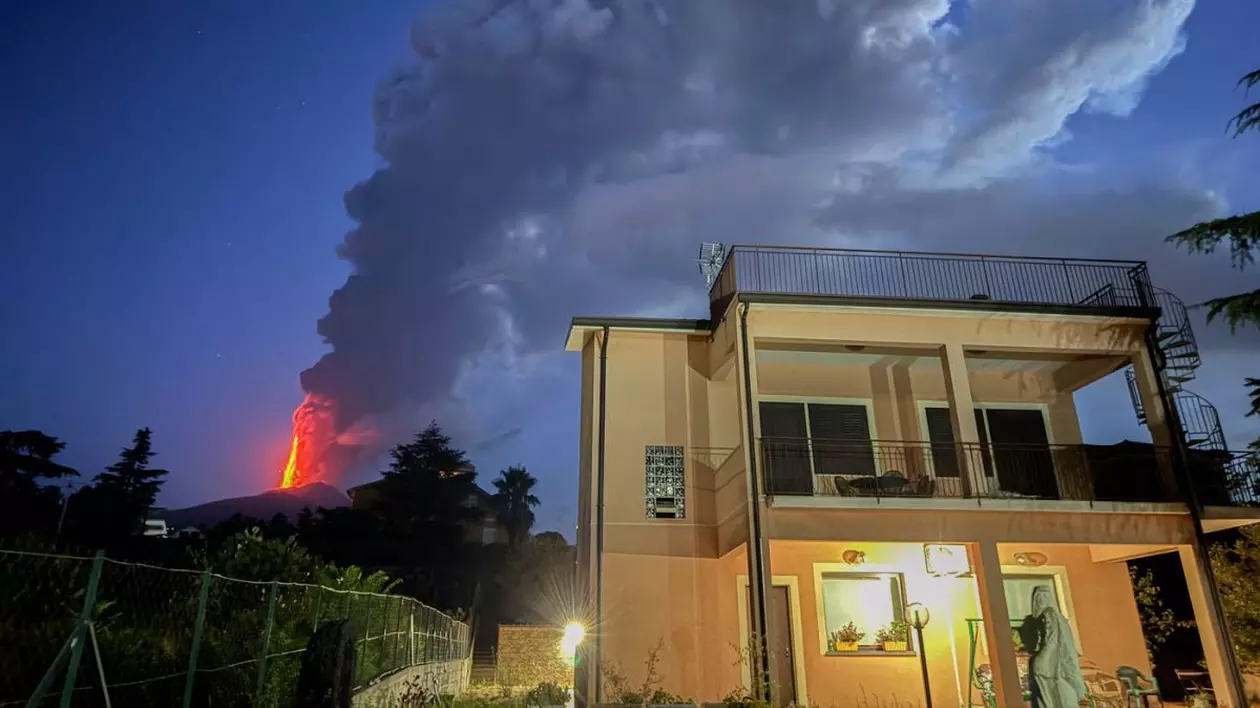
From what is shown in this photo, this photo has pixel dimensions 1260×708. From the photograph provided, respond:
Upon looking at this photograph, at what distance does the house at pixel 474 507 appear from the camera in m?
41.8

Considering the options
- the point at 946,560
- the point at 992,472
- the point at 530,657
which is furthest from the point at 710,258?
the point at 530,657

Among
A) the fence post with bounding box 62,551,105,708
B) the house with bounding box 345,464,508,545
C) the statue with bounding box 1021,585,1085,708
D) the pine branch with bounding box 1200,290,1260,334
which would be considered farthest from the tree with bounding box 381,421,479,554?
the pine branch with bounding box 1200,290,1260,334

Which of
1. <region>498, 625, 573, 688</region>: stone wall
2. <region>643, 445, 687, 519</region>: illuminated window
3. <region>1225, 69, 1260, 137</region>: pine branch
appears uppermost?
<region>1225, 69, 1260, 137</region>: pine branch

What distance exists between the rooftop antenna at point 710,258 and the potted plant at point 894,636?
751 cm

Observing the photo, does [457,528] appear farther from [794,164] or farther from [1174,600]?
[1174,600]

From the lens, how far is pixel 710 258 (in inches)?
568

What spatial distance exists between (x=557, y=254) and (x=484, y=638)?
266ft

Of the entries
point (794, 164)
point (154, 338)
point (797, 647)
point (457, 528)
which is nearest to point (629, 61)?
point (794, 164)

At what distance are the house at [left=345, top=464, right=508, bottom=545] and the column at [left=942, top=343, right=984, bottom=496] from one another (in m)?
36.1

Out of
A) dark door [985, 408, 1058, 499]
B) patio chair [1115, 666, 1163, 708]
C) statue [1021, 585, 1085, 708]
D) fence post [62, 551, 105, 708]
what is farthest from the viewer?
dark door [985, 408, 1058, 499]

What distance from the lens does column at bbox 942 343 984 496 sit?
10398mm

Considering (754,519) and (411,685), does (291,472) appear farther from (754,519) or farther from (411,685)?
(754,519)


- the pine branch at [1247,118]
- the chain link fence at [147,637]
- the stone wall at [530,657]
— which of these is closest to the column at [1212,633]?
the pine branch at [1247,118]

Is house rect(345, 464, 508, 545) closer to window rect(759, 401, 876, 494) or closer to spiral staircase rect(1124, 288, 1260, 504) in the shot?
window rect(759, 401, 876, 494)
